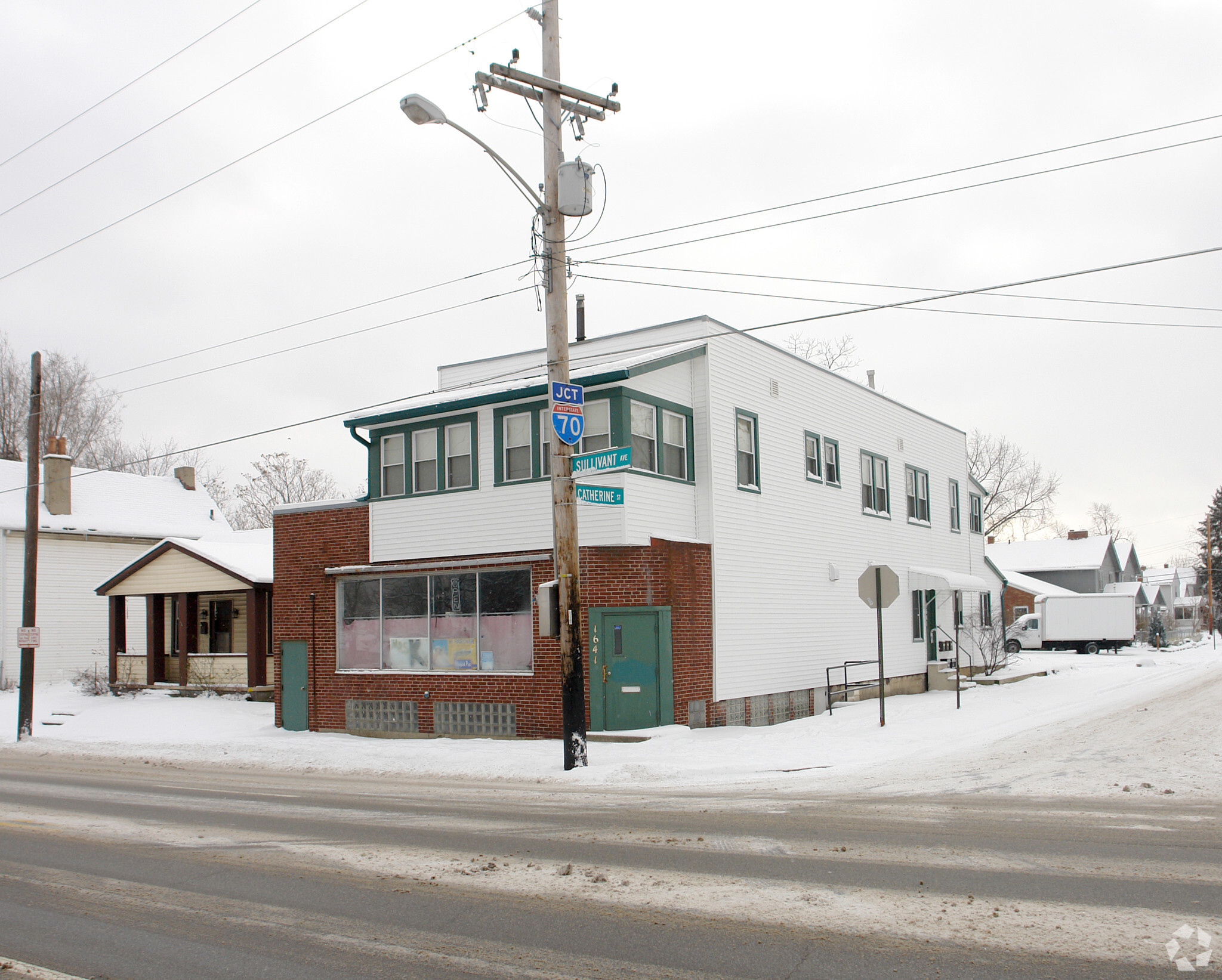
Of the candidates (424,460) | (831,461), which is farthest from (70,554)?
(831,461)

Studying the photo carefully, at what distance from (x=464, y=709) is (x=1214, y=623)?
6080cm

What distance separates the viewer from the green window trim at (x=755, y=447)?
68.4 ft

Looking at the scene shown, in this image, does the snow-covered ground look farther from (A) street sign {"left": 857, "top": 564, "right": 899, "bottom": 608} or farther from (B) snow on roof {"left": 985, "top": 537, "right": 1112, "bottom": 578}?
(B) snow on roof {"left": 985, "top": 537, "right": 1112, "bottom": 578}

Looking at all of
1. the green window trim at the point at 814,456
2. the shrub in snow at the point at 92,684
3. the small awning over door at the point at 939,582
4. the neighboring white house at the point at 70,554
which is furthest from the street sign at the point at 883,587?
the neighboring white house at the point at 70,554

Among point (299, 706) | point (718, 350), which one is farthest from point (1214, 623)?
point (299, 706)

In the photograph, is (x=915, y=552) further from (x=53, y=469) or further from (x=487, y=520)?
(x=53, y=469)

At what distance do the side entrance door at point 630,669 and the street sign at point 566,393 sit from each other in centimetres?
488

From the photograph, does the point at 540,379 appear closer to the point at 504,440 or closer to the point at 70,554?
the point at 504,440

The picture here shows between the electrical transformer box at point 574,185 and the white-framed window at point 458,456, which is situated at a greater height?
the electrical transformer box at point 574,185

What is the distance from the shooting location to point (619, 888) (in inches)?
289

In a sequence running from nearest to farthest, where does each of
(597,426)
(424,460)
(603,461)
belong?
(603,461), (597,426), (424,460)

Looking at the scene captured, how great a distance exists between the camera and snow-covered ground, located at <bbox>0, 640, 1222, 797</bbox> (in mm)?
12742

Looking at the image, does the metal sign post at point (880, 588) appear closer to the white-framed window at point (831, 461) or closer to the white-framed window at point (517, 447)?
the white-framed window at point (517, 447)

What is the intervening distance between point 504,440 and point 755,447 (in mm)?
5494
